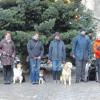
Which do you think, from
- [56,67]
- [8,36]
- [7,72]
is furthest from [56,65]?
[8,36]

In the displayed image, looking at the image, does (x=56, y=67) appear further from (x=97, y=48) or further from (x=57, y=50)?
(x=97, y=48)

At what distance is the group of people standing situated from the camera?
58.8 ft

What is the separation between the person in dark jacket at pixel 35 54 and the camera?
58.9ft

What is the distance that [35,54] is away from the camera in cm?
1795


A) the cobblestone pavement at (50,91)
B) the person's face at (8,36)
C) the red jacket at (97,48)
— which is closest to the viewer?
the cobblestone pavement at (50,91)

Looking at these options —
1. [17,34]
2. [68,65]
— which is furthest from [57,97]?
[17,34]

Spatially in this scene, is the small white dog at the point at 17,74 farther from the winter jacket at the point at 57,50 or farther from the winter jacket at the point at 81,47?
the winter jacket at the point at 81,47

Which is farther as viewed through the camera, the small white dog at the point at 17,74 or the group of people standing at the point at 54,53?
the small white dog at the point at 17,74

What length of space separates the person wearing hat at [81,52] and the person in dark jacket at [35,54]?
117 centimetres

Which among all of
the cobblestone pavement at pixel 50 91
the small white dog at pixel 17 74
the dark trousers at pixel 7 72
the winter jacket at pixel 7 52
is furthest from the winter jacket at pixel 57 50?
the dark trousers at pixel 7 72

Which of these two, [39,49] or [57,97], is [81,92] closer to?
[57,97]

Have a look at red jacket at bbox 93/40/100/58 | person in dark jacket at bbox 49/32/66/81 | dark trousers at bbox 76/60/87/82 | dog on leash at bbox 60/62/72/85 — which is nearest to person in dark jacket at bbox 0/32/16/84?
person in dark jacket at bbox 49/32/66/81

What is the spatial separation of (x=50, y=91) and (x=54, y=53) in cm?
243

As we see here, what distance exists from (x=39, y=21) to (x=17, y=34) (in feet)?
4.03
